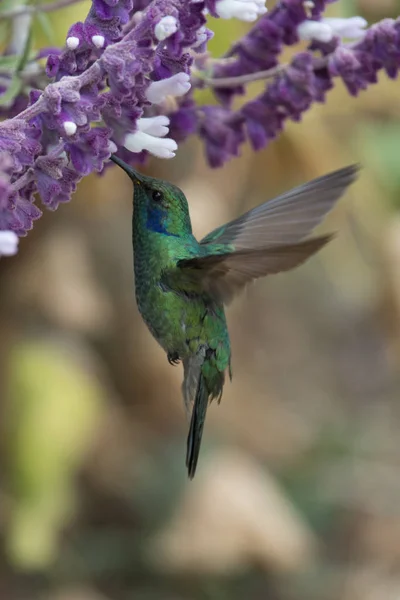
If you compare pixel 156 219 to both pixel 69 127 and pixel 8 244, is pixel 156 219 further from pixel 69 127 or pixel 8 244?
pixel 8 244

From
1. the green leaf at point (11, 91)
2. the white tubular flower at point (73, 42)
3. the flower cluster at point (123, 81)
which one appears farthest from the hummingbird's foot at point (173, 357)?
the white tubular flower at point (73, 42)

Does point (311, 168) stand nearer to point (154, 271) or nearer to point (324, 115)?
point (324, 115)

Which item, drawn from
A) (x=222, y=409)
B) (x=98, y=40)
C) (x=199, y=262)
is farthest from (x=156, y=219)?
(x=222, y=409)

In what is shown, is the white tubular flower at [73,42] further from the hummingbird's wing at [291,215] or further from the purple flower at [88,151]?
the hummingbird's wing at [291,215]

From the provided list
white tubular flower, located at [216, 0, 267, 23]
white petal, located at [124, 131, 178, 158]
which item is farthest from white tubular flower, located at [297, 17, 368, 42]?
white petal, located at [124, 131, 178, 158]

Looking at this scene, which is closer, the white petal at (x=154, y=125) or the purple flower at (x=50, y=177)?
the purple flower at (x=50, y=177)

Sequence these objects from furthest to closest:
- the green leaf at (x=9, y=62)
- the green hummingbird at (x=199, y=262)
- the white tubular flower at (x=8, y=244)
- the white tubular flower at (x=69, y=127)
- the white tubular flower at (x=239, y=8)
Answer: the green leaf at (x=9, y=62) → the green hummingbird at (x=199, y=262) → the white tubular flower at (x=239, y=8) → the white tubular flower at (x=69, y=127) → the white tubular flower at (x=8, y=244)
